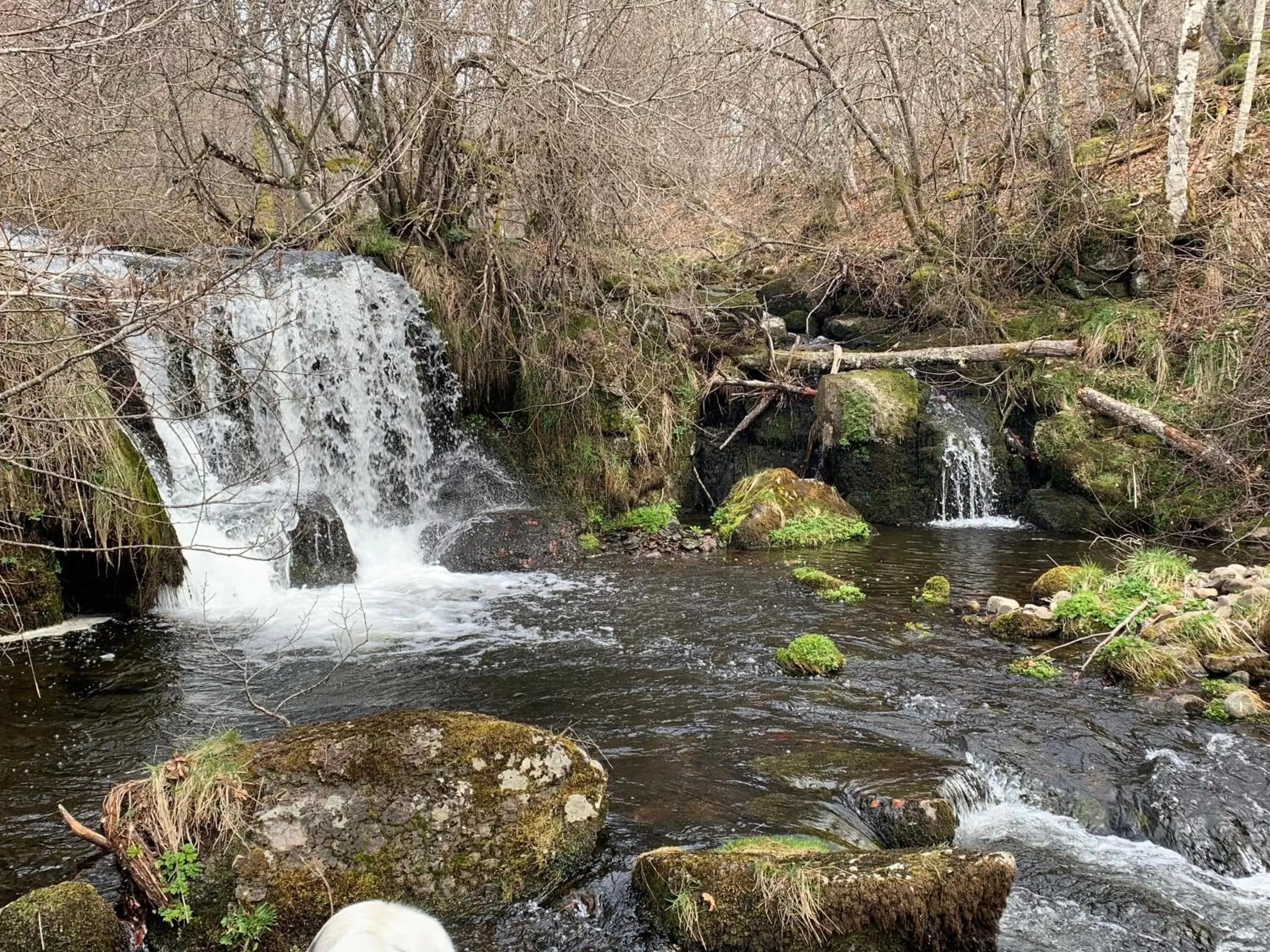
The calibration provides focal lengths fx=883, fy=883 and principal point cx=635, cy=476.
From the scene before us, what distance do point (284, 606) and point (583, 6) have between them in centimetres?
708

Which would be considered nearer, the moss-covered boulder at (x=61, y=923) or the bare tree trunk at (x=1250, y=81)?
the moss-covered boulder at (x=61, y=923)

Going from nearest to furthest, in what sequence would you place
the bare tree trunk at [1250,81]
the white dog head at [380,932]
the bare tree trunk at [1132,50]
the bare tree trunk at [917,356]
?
1. the white dog head at [380,932]
2. the bare tree trunk at [1250,81]
3. the bare tree trunk at [917,356]
4. the bare tree trunk at [1132,50]

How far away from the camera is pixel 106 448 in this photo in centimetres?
723

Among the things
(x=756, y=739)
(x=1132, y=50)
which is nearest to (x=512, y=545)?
(x=756, y=739)

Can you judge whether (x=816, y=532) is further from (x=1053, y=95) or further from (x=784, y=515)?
(x=1053, y=95)

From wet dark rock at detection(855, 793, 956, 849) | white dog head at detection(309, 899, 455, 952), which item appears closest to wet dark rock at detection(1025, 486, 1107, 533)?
wet dark rock at detection(855, 793, 956, 849)

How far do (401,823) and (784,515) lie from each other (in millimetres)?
8099

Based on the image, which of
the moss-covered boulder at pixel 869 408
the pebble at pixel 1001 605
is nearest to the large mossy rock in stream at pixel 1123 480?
the moss-covered boulder at pixel 869 408

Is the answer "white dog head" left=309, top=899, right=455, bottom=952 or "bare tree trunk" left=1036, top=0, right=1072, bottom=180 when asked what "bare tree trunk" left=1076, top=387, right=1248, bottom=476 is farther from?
"white dog head" left=309, top=899, right=455, bottom=952

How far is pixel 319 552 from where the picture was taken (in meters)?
9.11

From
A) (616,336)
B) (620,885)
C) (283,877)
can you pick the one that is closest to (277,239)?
(283,877)

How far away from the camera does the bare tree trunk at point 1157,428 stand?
29.8ft

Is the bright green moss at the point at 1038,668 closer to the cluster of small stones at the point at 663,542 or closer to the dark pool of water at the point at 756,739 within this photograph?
the dark pool of water at the point at 756,739

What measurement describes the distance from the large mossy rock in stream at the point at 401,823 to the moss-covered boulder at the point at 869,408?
28.5 feet
